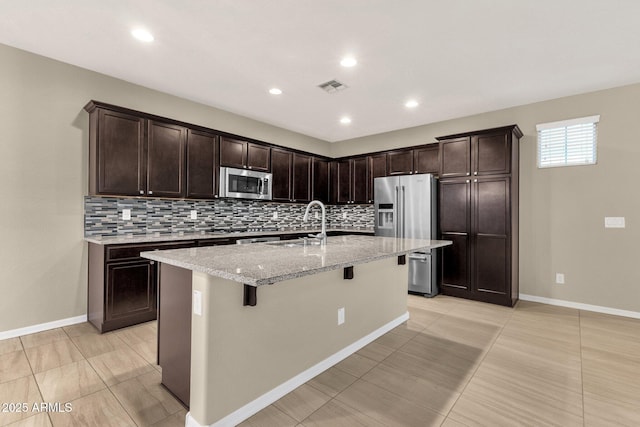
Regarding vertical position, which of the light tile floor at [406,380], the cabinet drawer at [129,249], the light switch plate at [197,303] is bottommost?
the light tile floor at [406,380]

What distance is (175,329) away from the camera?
6.37 feet

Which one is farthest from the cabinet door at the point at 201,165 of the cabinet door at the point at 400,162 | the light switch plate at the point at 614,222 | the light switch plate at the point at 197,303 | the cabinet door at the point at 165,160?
the light switch plate at the point at 614,222

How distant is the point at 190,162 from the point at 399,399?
138 inches

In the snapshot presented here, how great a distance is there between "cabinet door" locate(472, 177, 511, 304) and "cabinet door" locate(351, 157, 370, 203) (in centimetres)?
201

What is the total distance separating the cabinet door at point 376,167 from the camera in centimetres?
555

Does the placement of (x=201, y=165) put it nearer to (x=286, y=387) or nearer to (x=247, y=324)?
(x=247, y=324)

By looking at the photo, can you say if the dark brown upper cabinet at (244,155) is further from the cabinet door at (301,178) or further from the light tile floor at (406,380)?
the light tile floor at (406,380)

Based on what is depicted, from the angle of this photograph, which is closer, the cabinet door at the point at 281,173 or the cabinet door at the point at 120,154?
the cabinet door at the point at 120,154

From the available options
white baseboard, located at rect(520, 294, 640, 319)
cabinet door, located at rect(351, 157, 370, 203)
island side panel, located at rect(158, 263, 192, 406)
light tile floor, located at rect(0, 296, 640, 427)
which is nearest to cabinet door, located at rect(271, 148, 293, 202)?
cabinet door, located at rect(351, 157, 370, 203)

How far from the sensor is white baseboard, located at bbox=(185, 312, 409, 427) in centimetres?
169

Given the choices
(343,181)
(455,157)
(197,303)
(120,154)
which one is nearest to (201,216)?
(120,154)

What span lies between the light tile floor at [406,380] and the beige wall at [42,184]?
36 centimetres

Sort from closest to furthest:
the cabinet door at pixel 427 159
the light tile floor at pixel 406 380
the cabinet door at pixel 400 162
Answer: the light tile floor at pixel 406 380, the cabinet door at pixel 427 159, the cabinet door at pixel 400 162

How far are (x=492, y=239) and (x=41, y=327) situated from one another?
527cm
